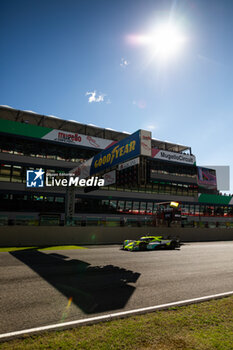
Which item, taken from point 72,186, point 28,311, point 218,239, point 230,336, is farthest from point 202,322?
point 218,239

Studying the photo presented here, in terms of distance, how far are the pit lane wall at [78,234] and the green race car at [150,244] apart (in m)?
6.38

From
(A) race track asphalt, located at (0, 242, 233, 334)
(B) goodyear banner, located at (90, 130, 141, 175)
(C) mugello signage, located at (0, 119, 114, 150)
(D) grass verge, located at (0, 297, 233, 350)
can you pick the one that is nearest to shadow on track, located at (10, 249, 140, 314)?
(A) race track asphalt, located at (0, 242, 233, 334)

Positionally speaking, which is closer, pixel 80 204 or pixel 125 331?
pixel 125 331

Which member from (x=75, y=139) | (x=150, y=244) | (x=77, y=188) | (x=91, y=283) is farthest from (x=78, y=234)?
(x=75, y=139)

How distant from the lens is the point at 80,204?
34.9m

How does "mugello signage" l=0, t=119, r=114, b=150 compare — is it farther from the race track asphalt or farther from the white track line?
the white track line

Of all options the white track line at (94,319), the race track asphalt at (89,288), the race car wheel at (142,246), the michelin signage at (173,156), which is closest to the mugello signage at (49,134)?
the michelin signage at (173,156)

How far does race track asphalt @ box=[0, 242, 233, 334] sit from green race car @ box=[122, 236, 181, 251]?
6251 mm

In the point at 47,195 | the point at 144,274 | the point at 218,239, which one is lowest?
the point at 218,239

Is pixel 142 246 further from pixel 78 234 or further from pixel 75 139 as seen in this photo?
pixel 75 139

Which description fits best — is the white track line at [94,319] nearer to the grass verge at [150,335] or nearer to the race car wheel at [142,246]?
the grass verge at [150,335]

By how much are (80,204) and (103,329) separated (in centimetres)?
3149

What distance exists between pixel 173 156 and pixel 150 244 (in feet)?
97.6

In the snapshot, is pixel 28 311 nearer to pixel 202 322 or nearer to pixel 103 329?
pixel 103 329
